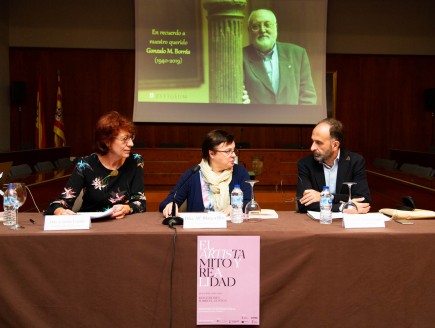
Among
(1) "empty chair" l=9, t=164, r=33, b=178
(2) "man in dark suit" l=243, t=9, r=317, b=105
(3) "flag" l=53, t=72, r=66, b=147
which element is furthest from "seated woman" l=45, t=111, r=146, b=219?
(3) "flag" l=53, t=72, r=66, b=147

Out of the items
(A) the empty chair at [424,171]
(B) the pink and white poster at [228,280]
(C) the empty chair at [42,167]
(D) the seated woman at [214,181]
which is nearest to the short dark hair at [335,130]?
(D) the seated woman at [214,181]

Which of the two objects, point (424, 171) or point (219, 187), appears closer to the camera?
point (219, 187)

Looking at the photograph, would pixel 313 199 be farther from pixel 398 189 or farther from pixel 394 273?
pixel 398 189

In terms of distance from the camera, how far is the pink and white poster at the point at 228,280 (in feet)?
6.92

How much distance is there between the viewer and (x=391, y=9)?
9.42 meters

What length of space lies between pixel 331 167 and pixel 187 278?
139 centimetres

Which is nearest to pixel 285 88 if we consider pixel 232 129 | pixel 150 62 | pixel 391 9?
pixel 232 129

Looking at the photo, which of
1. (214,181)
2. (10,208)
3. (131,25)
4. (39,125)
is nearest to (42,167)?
(39,125)

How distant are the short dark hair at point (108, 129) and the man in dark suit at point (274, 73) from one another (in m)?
5.44

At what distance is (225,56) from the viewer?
809cm

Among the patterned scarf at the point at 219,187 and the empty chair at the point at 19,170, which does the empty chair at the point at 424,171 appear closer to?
the patterned scarf at the point at 219,187

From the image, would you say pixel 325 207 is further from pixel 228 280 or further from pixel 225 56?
pixel 225 56

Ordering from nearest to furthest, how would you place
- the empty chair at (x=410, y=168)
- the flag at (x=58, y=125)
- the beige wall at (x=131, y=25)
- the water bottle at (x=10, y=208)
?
the water bottle at (x=10, y=208) → the empty chair at (x=410, y=168) → the flag at (x=58, y=125) → the beige wall at (x=131, y=25)

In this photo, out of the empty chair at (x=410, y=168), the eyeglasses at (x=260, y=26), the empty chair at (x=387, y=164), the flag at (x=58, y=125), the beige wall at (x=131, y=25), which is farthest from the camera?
the beige wall at (x=131, y=25)
